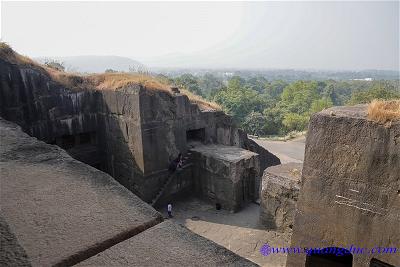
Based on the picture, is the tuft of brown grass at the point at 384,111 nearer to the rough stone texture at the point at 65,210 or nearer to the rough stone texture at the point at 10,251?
the rough stone texture at the point at 65,210

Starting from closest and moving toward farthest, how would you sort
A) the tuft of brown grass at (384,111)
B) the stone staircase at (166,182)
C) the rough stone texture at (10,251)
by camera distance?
the rough stone texture at (10,251) < the tuft of brown grass at (384,111) < the stone staircase at (166,182)

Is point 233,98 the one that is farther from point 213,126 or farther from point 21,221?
point 21,221

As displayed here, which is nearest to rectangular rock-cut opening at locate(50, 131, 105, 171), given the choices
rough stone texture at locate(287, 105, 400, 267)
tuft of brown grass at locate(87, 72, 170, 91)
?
tuft of brown grass at locate(87, 72, 170, 91)

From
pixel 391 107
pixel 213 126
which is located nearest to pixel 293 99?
pixel 213 126

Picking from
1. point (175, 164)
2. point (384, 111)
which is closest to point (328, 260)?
point (384, 111)

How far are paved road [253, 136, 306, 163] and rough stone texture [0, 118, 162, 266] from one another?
18952 millimetres

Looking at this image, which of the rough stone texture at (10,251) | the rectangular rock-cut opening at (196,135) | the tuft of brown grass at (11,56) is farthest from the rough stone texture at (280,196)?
the tuft of brown grass at (11,56)

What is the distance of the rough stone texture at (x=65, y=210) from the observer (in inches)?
55.8

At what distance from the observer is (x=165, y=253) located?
1.38 m

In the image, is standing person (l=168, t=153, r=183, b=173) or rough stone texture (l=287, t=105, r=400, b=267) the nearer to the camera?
rough stone texture (l=287, t=105, r=400, b=267)

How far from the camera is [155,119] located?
1021 centimetres

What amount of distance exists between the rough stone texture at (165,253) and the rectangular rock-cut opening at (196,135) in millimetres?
10868

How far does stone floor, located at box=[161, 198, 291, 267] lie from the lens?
7.94 meters

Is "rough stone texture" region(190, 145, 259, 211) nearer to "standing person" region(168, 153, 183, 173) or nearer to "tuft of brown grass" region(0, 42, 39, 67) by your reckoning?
"standing person" region(168, 153, 183, 173)
